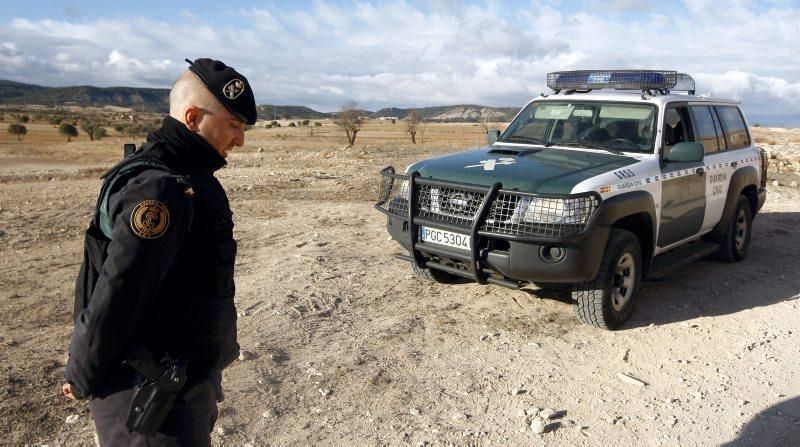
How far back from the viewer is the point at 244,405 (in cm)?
378

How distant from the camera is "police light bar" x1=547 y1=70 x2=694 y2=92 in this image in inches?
251

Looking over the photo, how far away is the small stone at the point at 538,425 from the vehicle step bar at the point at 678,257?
235 cm

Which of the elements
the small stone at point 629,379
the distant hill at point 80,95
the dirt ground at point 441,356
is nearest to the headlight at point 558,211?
the dirt ground at point 441,356

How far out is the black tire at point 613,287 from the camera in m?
4.91

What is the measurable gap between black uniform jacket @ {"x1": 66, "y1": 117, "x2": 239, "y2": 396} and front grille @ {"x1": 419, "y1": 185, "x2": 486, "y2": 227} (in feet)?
9.74

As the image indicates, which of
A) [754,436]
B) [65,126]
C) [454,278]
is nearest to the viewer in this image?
[754,436]

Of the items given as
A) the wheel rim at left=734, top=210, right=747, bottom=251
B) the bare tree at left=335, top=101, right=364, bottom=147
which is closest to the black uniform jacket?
the wheel rim at left=734, top=210, right=747, bottom=251

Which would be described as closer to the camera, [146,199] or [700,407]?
[146,199]

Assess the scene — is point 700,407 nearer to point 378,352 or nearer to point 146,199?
point 378,352

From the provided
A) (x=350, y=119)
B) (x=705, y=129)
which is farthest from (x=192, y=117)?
(x=350, y=119)

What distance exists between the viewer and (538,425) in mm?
3672

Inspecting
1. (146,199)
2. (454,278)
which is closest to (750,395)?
(454,278)

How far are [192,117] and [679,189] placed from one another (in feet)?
15.9

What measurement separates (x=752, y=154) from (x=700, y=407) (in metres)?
4.50
